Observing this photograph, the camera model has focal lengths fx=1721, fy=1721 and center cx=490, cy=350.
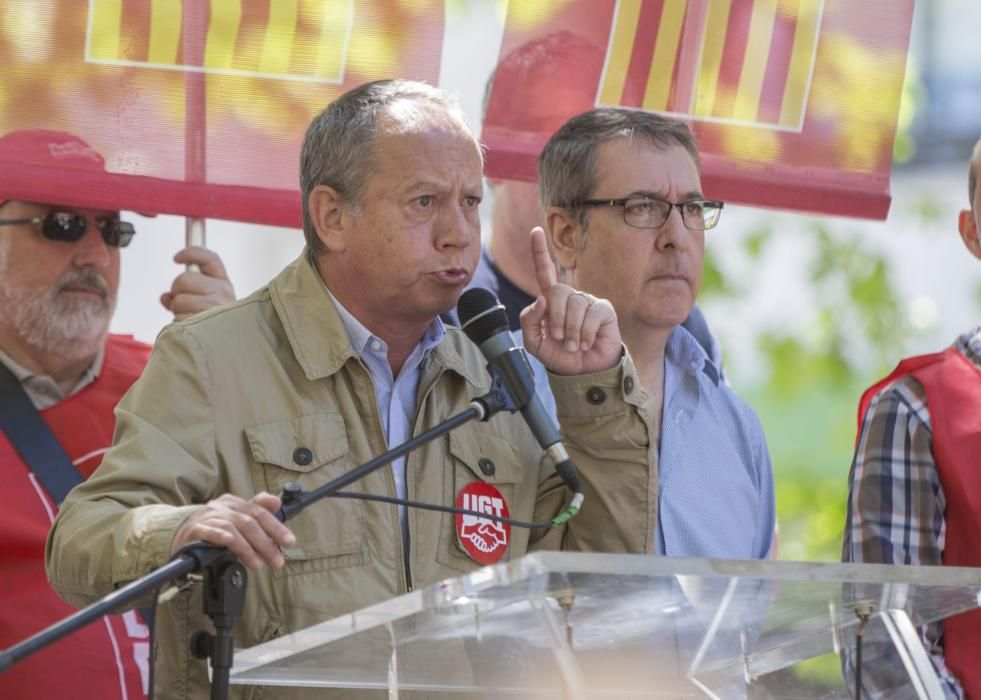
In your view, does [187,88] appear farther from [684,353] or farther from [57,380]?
[684,353]

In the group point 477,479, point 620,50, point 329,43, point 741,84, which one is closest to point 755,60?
point 741,84

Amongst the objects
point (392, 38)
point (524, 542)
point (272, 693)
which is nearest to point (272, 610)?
point (272, 693)

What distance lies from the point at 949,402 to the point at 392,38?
6.08 feet

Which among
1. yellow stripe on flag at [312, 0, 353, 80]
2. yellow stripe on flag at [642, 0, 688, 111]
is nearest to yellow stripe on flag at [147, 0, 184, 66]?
yellow stripe on flag at [312, 0, 353, 80]

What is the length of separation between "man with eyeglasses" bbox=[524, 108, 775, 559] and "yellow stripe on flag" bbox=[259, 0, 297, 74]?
83 centimetres

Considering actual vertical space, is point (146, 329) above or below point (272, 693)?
above

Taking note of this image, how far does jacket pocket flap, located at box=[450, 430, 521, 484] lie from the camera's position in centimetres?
365

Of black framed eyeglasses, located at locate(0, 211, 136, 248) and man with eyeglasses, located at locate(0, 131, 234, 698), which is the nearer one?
man with eyeglasses, located at locate(0, 131, 234, 698)

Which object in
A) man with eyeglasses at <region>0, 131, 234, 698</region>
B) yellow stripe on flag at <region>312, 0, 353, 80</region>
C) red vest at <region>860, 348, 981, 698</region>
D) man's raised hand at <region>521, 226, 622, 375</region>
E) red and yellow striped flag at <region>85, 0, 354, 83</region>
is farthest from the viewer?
yellow stripe on flag at <region>312, 0, 353, 80</region>

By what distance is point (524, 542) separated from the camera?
3.71 metres

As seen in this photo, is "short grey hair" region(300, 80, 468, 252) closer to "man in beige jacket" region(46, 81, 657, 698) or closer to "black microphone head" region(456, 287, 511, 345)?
"man in beige jacket" region(46, 81, 657, 698)

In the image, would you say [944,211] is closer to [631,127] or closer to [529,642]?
[631,127]

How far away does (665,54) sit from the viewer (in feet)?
16.4

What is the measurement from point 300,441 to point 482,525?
0.43 metres
